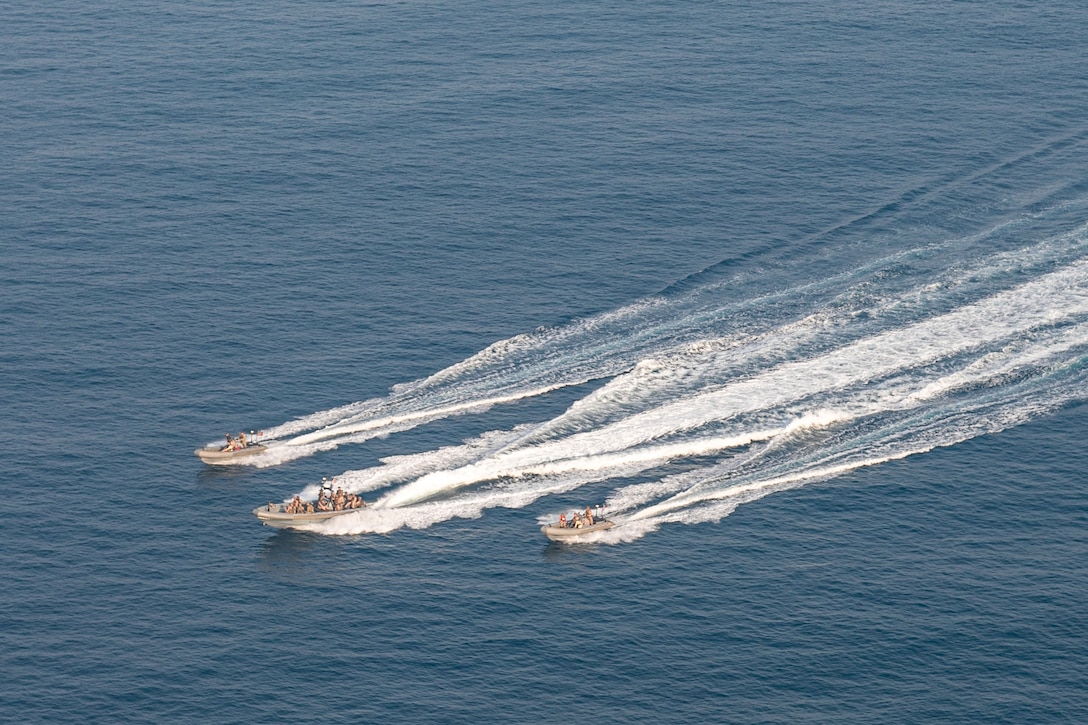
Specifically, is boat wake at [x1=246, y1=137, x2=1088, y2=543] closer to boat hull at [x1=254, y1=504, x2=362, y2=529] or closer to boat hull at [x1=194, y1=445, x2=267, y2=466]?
boat hull at [x1=254, y1=504, x2=362, y2=529]

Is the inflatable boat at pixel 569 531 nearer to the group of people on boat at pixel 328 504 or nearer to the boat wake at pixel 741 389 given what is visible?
the boat wake at pixel 741 389

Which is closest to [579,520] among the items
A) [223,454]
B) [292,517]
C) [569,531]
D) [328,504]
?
[569,531]

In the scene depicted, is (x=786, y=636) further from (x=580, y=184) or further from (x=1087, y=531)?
(x=580, y=184)

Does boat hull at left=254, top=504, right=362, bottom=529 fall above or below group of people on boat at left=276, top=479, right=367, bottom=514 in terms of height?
below

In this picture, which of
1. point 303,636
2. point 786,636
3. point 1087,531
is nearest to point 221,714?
point 303,636

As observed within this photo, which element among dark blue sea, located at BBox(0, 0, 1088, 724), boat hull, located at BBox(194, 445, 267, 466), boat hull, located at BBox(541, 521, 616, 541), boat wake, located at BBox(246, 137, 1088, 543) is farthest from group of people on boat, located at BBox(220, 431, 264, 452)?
boat hull, located at BBox(541, 521, 616, 541)

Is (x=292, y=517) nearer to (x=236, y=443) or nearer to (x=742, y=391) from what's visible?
(x=236, y=443)

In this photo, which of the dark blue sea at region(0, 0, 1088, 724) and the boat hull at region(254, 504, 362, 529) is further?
the boat hull at region(254, 504, 362, 529)
